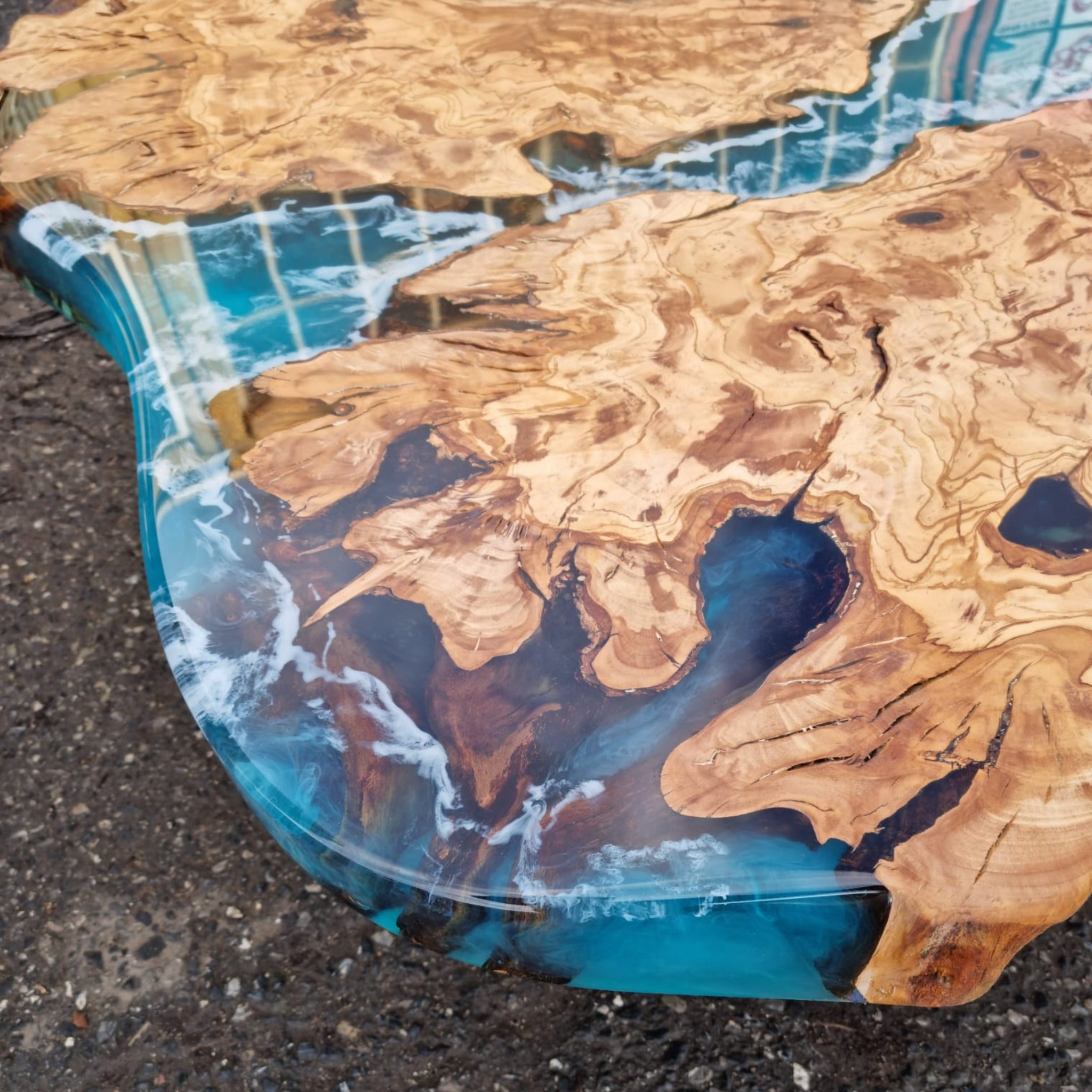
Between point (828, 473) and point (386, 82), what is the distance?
Answer: 727 mm

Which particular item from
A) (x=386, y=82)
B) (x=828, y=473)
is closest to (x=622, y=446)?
(x=828, y=473)

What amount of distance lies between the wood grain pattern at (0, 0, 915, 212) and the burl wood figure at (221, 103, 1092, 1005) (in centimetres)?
16

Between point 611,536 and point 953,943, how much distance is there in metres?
0.34

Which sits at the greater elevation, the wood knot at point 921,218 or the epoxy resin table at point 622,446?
the wood knot at point 921,218

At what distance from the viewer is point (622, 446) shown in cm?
81

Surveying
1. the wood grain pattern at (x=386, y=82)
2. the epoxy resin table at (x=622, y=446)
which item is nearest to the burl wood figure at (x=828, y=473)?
the epoxy resin table at (x=622, y=446)

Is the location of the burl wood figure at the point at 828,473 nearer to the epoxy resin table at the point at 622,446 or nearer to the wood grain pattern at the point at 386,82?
the epoxy resin table at the point at 622,446

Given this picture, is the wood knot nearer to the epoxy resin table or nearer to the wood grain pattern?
the epoxy resin table

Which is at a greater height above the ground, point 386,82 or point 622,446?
point 386,82

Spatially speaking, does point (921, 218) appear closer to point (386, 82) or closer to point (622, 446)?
point (622, 446)

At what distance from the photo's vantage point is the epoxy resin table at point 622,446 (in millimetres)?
623

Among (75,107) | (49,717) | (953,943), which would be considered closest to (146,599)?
(49,717)

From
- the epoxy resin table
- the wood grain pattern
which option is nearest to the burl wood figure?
the epoxy resin table

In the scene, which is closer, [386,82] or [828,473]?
[828,473]
